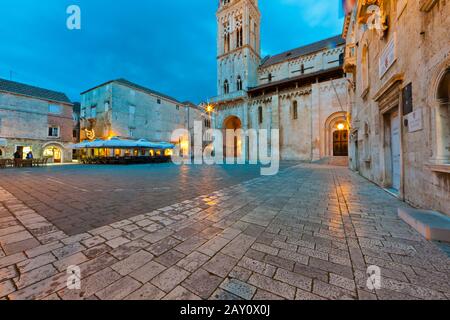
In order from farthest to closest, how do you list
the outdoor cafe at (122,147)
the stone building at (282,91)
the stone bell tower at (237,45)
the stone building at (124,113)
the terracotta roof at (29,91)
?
the stone bell tower at (237,45), the stone building at (124,113), the terracotta roof at (29,91), the stone building at (282,91), the outdoor cafe at (122,147)

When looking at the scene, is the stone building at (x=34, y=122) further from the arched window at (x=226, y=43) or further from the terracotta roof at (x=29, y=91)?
the arched window at (x=226, y=43)

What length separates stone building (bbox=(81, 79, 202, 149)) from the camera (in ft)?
81.3

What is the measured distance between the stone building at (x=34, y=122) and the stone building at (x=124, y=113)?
2762 millimetres

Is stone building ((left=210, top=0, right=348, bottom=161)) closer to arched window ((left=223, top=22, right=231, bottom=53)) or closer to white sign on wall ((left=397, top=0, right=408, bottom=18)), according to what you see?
arched window ((left=223, top=22, right=231, bottom=53))

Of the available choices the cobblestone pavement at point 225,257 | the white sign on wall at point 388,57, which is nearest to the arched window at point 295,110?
the white sign on wall at point 388,57

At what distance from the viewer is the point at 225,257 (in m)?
2.11

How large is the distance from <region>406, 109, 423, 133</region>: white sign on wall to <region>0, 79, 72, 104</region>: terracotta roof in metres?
34.2

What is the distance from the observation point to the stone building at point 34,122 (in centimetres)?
2048

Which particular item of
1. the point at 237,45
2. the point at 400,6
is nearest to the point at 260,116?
the point at 237,45

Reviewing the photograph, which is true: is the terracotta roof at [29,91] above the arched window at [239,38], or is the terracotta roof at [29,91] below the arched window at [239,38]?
below

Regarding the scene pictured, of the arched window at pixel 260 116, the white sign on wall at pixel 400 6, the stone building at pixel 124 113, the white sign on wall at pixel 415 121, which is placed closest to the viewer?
the white sign on wall at pixel 415 121

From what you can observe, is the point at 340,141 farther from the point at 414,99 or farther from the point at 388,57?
the point at 414,99

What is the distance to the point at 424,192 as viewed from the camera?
3.66 m

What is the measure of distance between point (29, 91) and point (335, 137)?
38.8 metres
